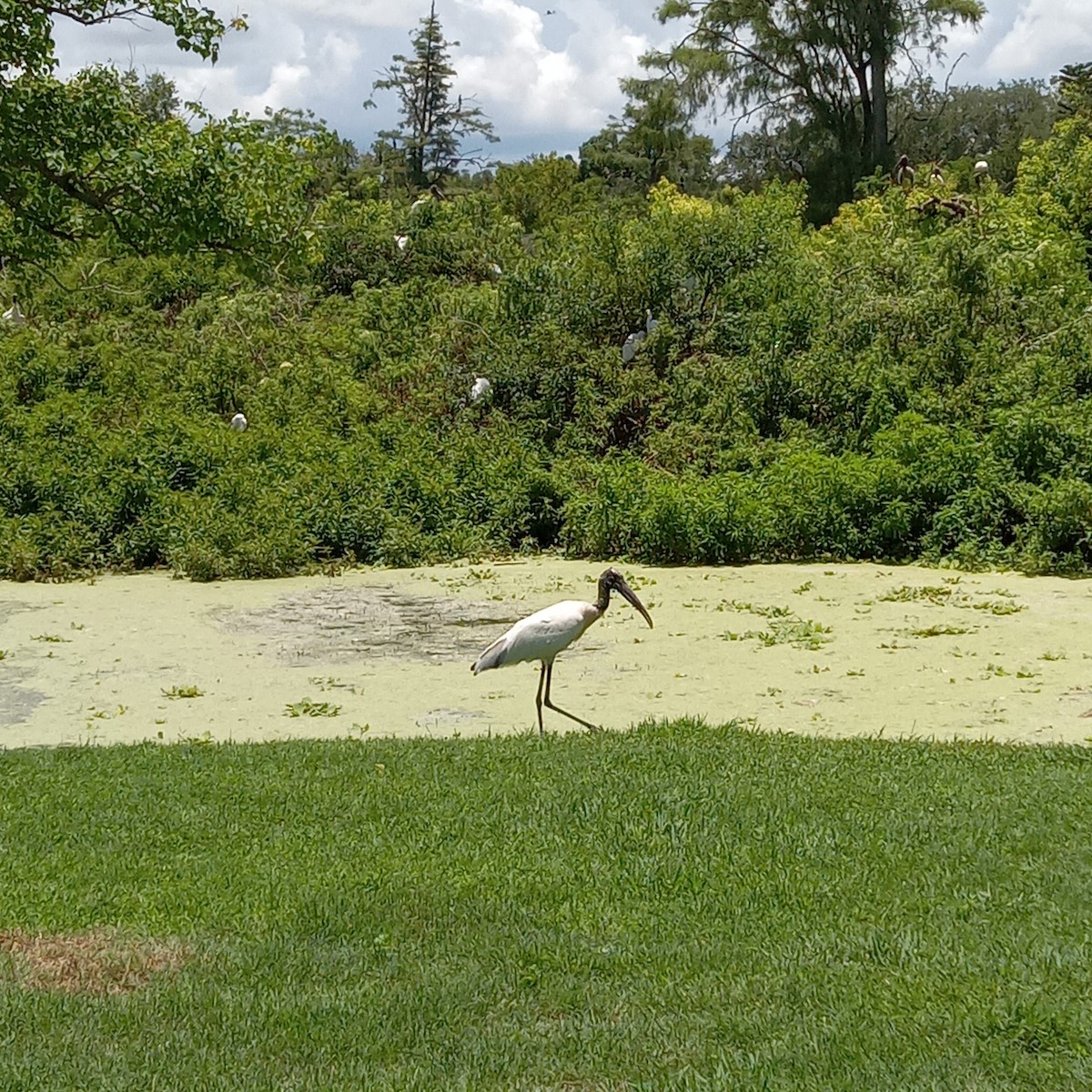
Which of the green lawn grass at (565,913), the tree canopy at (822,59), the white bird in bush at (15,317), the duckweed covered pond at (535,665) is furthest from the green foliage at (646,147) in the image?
the green lawn grass at (565,913)

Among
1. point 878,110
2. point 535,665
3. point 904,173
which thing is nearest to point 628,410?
point 535,665

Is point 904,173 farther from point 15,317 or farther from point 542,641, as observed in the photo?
point 542,641

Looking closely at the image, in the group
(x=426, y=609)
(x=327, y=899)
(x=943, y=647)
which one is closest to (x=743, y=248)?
(x=426, y=609)

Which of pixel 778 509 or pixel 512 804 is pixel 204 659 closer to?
pixel 512 804

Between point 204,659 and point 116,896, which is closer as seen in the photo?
point 116,896

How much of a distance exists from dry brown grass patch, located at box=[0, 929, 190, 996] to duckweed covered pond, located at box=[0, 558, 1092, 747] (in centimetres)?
320

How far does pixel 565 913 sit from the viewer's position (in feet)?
15.5

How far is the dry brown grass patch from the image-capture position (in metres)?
4.18

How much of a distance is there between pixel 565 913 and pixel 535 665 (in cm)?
507

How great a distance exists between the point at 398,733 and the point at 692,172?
104 feet

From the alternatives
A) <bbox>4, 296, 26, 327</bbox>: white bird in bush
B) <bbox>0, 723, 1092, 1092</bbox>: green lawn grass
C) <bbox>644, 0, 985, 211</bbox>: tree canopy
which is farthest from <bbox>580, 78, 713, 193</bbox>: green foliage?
<bbox>0, 723, 1092, 1092</bbox>: green lawn grass

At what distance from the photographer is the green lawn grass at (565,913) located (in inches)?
144

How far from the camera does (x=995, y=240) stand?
632 inches

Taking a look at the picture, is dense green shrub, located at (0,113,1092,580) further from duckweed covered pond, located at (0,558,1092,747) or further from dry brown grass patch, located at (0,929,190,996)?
dry brown grass patch, located at (0,929,190,996)
